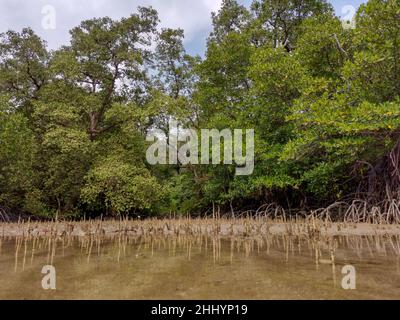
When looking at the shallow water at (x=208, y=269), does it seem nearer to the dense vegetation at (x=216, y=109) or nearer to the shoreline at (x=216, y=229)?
the shoreline at (x=216, y=229)

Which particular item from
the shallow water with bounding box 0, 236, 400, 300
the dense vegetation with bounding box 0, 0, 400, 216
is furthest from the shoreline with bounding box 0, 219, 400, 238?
the dense vegetation with bounding box 0, 0, 400, 216

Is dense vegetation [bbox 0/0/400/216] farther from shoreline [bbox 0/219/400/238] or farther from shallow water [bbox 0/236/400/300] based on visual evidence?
shallow water [bbox 0/236/400/300]

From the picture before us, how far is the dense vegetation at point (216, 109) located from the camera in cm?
984

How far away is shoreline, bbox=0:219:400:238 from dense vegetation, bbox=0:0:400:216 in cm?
166

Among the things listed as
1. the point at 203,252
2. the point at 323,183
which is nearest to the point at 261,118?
the point at 323,183

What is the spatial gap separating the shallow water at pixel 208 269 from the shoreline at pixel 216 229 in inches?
24.1

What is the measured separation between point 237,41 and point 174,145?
277 inches

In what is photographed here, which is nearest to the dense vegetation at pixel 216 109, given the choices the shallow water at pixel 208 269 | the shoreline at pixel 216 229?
the shoreline at pixel 216 229

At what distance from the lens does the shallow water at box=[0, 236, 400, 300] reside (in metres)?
4.22

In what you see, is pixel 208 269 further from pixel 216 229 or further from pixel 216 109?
pixel 216 109

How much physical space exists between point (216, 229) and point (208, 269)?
4160 mm

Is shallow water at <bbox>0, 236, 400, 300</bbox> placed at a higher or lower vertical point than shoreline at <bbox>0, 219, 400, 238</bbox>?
lower

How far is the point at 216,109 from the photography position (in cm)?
1552
